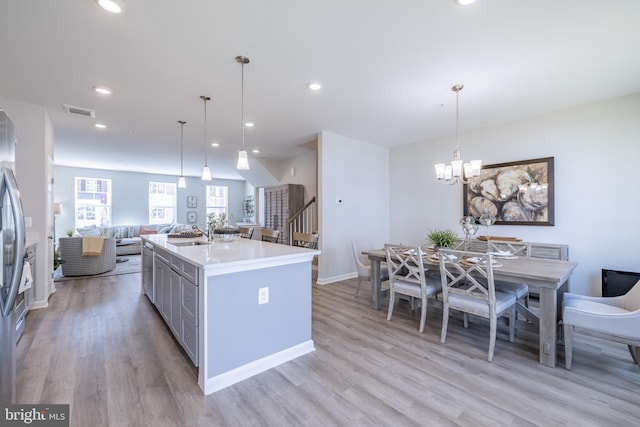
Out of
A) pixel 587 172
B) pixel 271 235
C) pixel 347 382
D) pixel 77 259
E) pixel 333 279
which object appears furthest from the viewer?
pixel 77 259

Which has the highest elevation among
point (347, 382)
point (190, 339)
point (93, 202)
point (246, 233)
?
point (93, 202)

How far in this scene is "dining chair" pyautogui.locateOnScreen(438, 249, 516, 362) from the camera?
96.2 inches

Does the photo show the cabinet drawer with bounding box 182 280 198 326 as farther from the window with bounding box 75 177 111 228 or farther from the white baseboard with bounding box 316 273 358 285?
the window with bounding box 75 177 111 228

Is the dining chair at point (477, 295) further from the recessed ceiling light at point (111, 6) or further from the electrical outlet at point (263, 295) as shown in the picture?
the recessed ceiling light at point (111, 6)

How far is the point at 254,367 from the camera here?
2199 mm

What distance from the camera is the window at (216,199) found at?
1116cm

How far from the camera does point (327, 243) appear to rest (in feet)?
15.8

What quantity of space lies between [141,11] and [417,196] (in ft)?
15.9

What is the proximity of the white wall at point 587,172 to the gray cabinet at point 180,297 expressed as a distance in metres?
4.46

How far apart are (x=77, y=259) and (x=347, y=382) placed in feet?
19.1

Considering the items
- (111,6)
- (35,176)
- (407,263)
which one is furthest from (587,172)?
(35,176)

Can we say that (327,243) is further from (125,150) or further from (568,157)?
(125,150)

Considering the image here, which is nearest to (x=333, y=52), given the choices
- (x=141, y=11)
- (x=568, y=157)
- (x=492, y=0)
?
(x=492, y=0)

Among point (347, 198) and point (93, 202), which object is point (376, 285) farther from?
point (93, 202)
